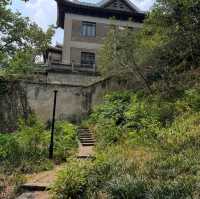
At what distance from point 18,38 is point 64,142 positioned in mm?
6027

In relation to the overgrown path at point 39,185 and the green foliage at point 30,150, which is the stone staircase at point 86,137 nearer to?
the green foliage at point 30,150

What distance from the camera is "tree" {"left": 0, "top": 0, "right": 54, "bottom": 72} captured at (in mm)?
17703

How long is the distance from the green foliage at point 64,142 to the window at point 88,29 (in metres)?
21.9

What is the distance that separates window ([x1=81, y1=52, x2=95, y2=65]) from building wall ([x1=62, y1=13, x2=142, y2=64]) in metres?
0.38

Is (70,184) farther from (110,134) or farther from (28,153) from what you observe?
(110,134)

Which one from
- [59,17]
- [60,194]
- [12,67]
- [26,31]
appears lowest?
[60,194]

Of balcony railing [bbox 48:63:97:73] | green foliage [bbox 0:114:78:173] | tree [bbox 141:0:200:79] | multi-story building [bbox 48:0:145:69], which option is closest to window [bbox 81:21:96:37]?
multi-story building [bbox 48:0:145:69]

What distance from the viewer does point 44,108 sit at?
76.3 feet

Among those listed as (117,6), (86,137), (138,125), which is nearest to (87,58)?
(117,6)

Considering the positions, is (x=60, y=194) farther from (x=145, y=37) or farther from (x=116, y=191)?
(x=145, y=37)

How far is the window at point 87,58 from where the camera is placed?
1461 inches

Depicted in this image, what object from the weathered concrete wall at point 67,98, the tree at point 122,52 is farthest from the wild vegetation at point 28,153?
the weathered concrete wall at point 67,98

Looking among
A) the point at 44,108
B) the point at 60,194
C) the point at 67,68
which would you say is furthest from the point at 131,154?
the point at 67,68

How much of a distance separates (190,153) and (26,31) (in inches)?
417
